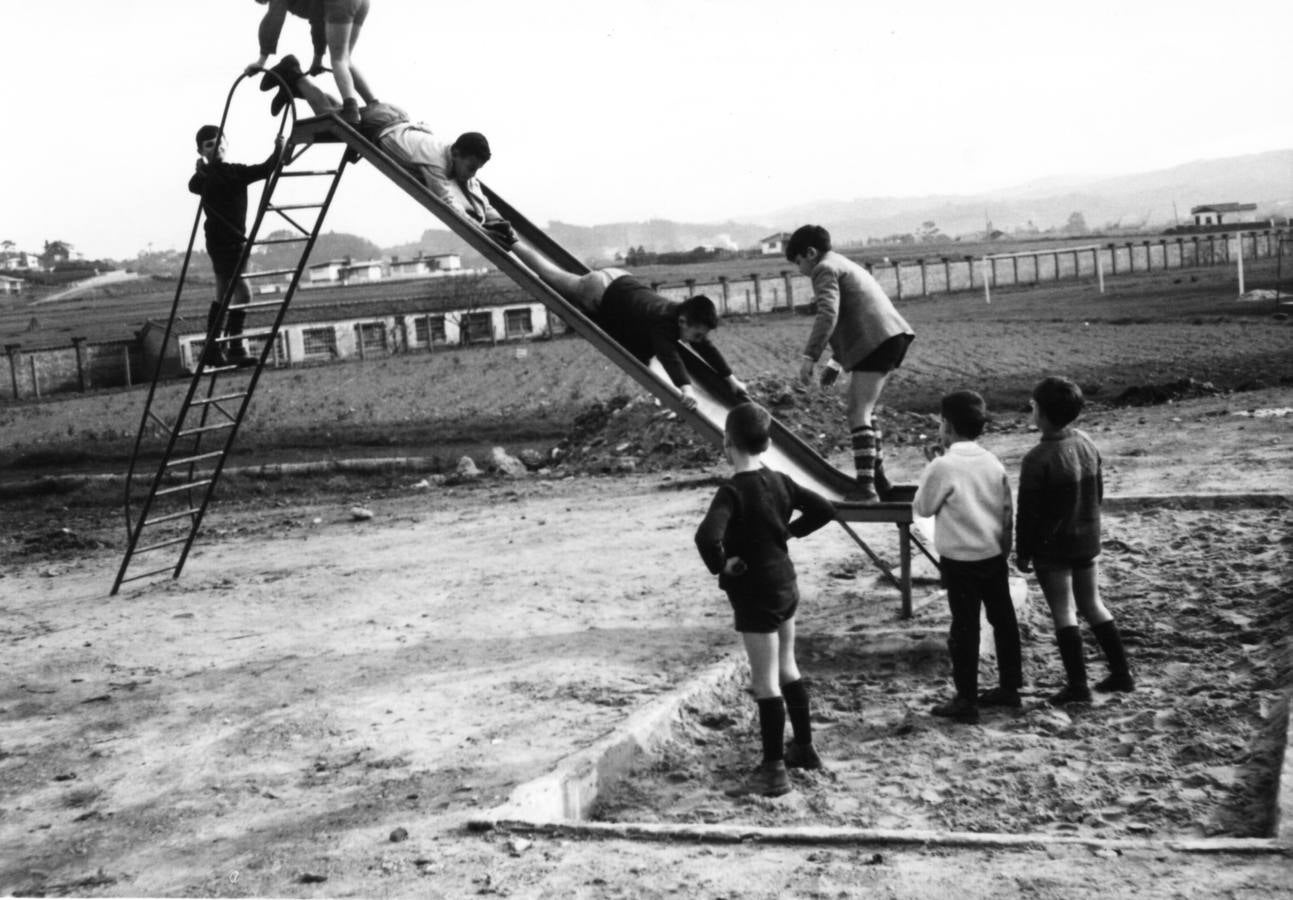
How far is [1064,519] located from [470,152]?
17.5 ft

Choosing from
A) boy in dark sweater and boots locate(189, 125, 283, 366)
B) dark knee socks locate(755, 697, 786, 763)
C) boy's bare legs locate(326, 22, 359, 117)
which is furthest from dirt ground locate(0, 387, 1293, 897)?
boy's bare legs locate(326, 22, 359, 117)

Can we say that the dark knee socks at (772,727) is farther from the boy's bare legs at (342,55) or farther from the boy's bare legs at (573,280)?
the boy's bare legs at (342,55)

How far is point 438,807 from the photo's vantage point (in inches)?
237

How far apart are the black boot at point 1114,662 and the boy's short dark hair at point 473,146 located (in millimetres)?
5592

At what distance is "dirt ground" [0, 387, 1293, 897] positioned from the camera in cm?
507

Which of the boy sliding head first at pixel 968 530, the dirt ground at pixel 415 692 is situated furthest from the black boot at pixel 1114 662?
the dirt ground at pixel 415 692

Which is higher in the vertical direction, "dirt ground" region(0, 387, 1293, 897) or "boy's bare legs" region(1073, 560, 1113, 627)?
"boy's bare legs" region(1073, 560, 1113, 627)

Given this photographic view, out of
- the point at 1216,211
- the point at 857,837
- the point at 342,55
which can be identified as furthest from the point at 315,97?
the point at 1216,211

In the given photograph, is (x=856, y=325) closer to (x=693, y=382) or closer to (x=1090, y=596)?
(x=693, y=382)

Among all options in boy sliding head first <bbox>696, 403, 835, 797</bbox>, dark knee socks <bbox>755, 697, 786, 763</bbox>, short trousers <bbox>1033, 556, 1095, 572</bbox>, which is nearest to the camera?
boy sliding head first <bbox>696, 403, 835, 797</bbox>

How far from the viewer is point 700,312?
28.7 feet

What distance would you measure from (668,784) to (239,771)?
2.21 metres

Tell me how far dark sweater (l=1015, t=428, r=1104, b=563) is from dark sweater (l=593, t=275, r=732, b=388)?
265 centimetres

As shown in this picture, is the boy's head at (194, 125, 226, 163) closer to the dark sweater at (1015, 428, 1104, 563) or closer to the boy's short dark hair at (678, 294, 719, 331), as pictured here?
the boy's short dark hair at (678, 294, 719, 331)
